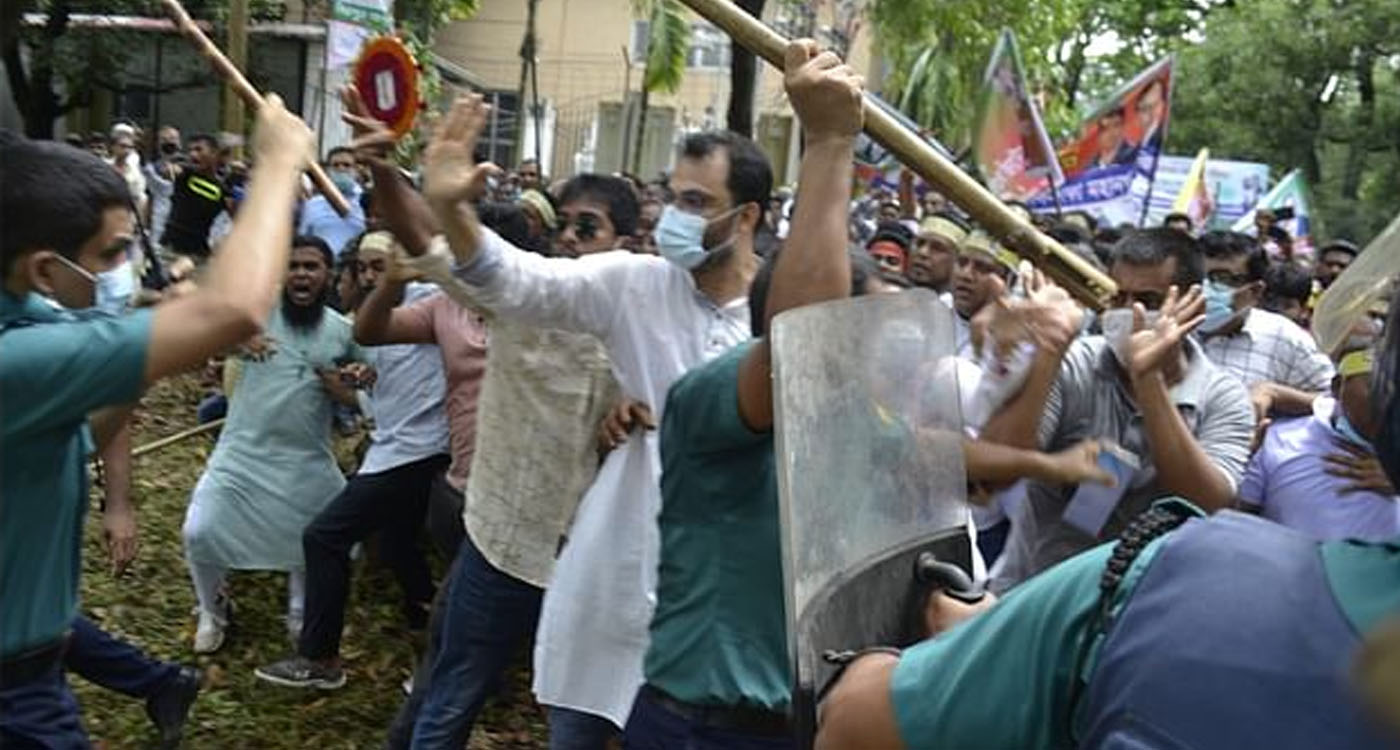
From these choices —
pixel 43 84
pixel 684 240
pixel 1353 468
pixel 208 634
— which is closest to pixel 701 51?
pixel 43 84

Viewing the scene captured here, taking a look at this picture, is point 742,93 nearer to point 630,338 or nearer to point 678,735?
point 630,338

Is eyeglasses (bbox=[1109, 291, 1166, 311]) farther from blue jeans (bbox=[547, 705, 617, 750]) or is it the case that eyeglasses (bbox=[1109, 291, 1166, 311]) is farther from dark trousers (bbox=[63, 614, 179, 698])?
dark trousers (bbox=[63, 614, 179, 698])

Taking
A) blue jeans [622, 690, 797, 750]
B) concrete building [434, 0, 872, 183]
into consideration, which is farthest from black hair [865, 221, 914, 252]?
concrete building [434, 0, 872, 183]

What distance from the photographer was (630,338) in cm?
323

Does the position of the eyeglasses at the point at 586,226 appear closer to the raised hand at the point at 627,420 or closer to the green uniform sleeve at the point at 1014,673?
the raised hand at the point at 627,420

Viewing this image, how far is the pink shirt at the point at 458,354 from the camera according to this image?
470 cm

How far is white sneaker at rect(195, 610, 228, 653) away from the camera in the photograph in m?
5.42

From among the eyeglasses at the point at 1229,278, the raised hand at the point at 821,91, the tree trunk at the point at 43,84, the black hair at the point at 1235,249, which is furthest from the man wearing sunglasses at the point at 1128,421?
the tree trunk at the point at 43,84

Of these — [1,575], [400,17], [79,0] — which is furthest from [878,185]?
[1,575]

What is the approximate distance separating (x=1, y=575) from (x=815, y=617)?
1313 mm

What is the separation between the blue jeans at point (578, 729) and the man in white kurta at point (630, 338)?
0.02 metres

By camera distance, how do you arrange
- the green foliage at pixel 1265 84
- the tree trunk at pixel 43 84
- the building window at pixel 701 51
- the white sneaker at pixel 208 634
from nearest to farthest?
the white sneaker at pixel 208 634
the tree trunk at pixel 43 84
the green foliage at pixel 1265 84
the building window at pixel 701 51

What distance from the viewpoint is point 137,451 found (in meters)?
7.01

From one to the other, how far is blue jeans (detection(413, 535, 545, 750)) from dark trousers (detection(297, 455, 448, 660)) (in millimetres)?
1239
